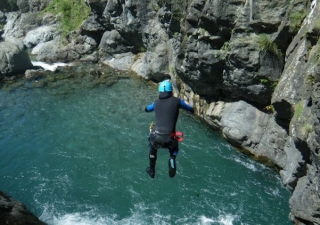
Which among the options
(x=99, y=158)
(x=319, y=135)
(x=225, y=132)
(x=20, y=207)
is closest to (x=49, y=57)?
(x=99, y=158)

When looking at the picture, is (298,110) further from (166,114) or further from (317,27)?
(166,114)

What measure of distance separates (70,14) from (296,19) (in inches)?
1266

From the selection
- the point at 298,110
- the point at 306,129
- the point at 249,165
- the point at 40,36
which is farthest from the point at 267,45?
the point at 40,36

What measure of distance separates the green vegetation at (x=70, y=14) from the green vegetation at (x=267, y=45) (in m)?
26.7

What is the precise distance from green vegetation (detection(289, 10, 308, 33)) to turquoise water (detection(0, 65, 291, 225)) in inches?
251

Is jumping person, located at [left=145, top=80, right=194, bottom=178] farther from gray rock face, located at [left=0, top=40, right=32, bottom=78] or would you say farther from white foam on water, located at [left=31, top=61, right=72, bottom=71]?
white foam on water, located at [left=31, top=61, right=72, bottom=71]

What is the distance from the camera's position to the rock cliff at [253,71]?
1120cm

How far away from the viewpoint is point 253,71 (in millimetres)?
16062

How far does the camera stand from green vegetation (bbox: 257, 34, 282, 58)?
15.2 m

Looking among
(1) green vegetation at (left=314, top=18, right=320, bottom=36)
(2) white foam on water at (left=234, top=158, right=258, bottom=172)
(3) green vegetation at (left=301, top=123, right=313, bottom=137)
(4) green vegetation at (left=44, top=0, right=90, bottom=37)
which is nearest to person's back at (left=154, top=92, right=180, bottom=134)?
(3) green vegetation at (left=301, top=123, right=313, bottom=137)

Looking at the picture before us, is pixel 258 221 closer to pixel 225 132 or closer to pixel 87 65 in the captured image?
pixel 225 132

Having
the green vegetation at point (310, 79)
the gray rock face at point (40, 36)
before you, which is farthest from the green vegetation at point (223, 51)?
the gray rock face at point (40, 36)

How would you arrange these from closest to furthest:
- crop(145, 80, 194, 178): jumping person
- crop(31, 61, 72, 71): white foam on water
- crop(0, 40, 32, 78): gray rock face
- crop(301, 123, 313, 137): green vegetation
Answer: crop(145, 80, 194, 178): jumping person
crop(301, 123, 313, 137): green vegetation
crop(0, 40, 32, 78): gray rock face
crop(31, 61, 72, 71): white foam on water

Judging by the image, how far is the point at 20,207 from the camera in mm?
11367
